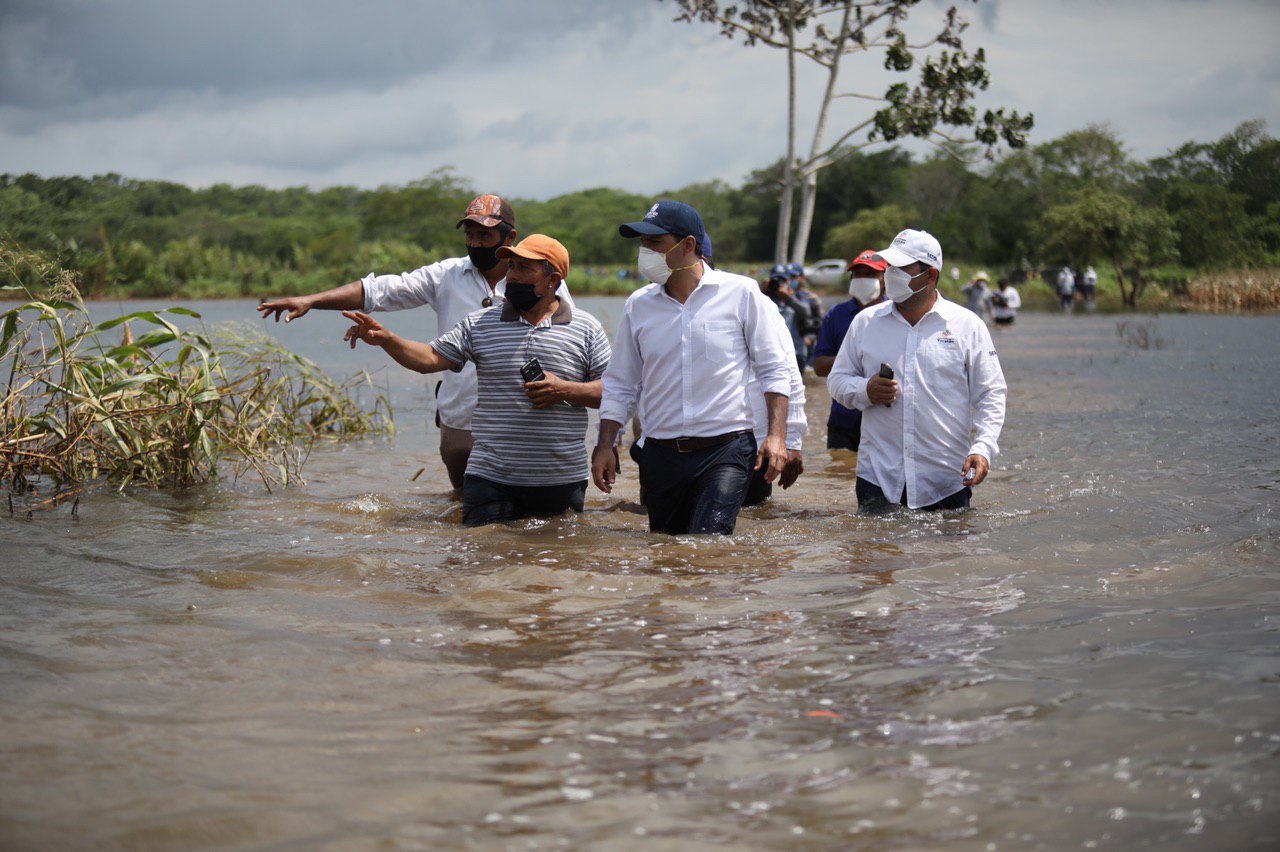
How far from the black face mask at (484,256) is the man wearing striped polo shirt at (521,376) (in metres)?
0.66

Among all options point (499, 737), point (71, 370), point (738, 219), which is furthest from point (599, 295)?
point (499, 737)

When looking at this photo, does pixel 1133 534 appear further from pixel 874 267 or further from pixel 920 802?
pixel 920 802

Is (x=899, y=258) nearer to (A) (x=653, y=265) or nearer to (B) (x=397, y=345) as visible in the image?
(A) (x=653, y=265)

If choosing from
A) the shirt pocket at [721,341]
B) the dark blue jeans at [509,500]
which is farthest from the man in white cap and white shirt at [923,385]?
the dark blue jeans at [509,500]

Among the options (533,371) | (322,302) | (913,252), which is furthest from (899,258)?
(322,302)

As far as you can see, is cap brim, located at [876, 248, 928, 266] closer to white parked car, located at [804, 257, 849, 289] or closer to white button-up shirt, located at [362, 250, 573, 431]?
white button-up shirt, located at [362, 250, 573, 431]

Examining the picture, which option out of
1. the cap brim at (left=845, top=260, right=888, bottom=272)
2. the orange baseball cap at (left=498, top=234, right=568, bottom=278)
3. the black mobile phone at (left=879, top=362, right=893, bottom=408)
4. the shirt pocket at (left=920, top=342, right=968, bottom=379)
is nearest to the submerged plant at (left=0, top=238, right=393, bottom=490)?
the orange baseball cap at (left=498, top=234, right=568, bottom=278)

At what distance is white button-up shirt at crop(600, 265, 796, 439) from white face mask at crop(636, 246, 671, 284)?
0.24ft

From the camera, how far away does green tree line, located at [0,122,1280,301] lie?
56.8 meters

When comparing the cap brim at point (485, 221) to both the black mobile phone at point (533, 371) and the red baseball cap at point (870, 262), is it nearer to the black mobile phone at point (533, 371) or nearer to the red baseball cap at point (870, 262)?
the black mobile phone at point (533, 371)

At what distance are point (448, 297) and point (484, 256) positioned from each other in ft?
1.21

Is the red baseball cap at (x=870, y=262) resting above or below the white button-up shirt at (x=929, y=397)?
above

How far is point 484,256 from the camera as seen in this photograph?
6902 millimetres

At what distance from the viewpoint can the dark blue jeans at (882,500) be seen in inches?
256
